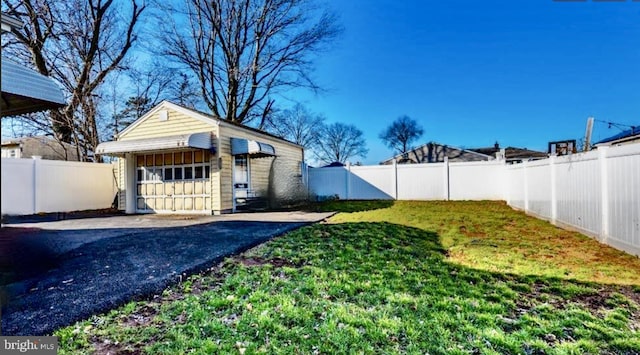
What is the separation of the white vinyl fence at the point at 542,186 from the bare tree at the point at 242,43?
304 inches

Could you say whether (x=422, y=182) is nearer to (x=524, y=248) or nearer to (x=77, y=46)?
(x=524, y=248)

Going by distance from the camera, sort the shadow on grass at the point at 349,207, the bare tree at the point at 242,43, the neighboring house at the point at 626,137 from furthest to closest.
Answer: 1. the bare tree at the point at 242,43
2. the neighboring house at the point at 626,137
3. the shadow on grass at the point at 349,207

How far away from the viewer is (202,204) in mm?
10695

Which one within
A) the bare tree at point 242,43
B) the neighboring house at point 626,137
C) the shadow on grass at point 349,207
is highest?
the bare tree at point 242,43

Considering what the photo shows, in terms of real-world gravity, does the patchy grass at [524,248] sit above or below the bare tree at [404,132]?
below

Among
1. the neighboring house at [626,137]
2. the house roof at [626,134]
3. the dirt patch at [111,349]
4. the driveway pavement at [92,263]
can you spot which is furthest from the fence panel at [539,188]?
the dirt patch at [111,349]

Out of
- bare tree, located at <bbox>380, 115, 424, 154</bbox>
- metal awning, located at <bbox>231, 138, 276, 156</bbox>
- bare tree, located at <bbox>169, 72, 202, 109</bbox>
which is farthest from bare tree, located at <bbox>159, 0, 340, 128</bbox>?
bare tree, located at <bbox>380, 115, 424, 154</bbox>

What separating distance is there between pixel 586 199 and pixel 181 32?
63.7 feet

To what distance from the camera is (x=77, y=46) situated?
47.9 feet

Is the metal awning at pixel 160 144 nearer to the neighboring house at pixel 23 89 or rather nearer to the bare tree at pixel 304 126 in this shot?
the neighboring house at pixel 23 89

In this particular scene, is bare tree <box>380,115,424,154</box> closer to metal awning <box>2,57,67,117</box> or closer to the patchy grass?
the patchy grass

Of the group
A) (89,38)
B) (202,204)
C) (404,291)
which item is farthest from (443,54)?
(89,38)

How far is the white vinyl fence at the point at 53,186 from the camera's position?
10070mm

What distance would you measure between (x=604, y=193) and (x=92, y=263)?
7916mm
